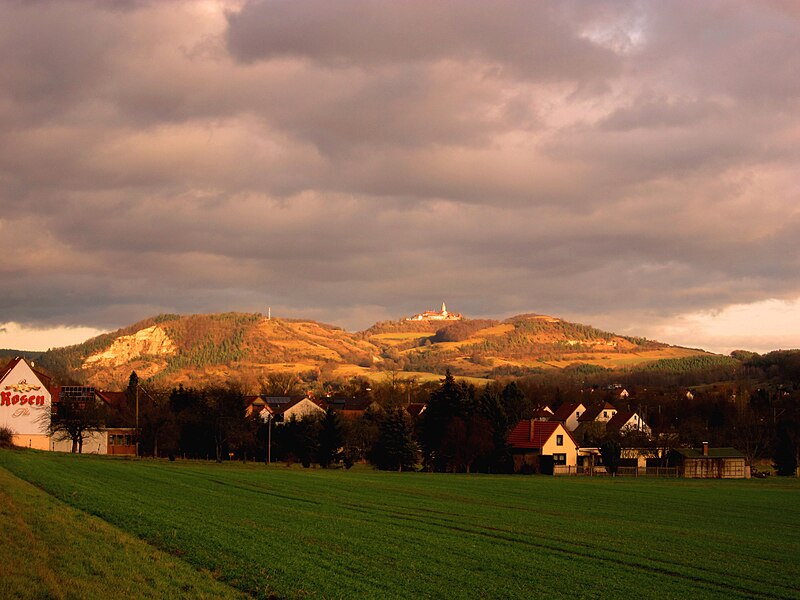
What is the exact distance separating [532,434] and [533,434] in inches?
5.0

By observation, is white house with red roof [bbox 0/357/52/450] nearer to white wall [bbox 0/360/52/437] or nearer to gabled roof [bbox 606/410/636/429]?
white wall [bbox 0/360/52/437]

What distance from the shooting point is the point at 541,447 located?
340ft

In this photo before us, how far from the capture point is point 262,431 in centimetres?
10894

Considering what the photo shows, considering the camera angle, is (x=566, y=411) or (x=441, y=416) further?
(x=566, y=411)

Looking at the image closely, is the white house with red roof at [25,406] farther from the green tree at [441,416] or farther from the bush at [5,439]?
the green tree at [441,416]

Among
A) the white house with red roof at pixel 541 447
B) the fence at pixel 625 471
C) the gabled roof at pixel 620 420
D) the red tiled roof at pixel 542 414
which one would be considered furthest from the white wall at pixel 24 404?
the gabled roof at pixel 620 420

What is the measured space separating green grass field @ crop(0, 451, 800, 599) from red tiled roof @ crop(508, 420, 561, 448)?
50664 millimetres

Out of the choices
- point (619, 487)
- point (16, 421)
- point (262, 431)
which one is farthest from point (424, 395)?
point (619, 487)

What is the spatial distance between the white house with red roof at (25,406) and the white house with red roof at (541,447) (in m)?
56.8

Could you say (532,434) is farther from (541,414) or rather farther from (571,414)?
(571,414)

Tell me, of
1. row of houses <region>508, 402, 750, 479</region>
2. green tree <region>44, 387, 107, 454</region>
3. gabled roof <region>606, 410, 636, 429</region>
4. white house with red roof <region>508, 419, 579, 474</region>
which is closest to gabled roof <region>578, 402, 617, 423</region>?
gabled roof <region>606, 410, 636, 429</region>

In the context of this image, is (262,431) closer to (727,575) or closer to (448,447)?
(448,447)

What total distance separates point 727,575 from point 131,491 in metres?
29.6

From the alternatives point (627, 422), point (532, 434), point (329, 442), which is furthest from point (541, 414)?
point (329, 442)
